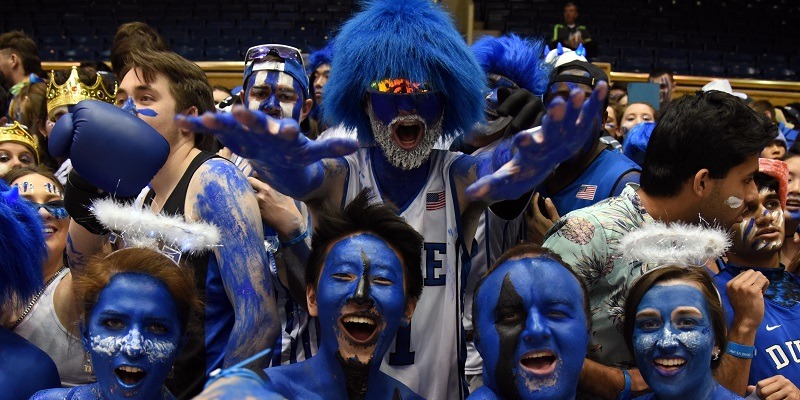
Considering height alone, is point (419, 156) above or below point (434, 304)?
→ above

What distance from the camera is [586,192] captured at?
3.89m

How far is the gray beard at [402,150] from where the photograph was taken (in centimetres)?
299

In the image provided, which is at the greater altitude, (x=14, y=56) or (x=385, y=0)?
(x=385, y=0)

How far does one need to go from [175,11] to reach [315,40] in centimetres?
300

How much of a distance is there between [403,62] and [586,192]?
4.18ft

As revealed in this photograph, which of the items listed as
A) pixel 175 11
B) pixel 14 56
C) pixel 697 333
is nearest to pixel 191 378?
pixel 697 333

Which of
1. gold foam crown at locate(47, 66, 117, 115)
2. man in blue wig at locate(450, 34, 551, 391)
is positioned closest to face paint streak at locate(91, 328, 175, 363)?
man in blue wig at locate(450, 34, 551, 391)

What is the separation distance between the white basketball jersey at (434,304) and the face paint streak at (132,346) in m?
0.73

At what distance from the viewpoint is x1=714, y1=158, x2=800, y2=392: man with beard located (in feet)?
10.3

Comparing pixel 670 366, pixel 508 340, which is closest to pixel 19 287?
pixel 508 340

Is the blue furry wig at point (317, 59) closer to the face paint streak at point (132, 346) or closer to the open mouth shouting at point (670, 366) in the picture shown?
the face paint streak at point (132, 346)

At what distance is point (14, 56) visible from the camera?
6891 millimetres

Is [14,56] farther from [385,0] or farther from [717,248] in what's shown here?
[717,248]

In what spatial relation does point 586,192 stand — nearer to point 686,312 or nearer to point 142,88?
point 686,312
